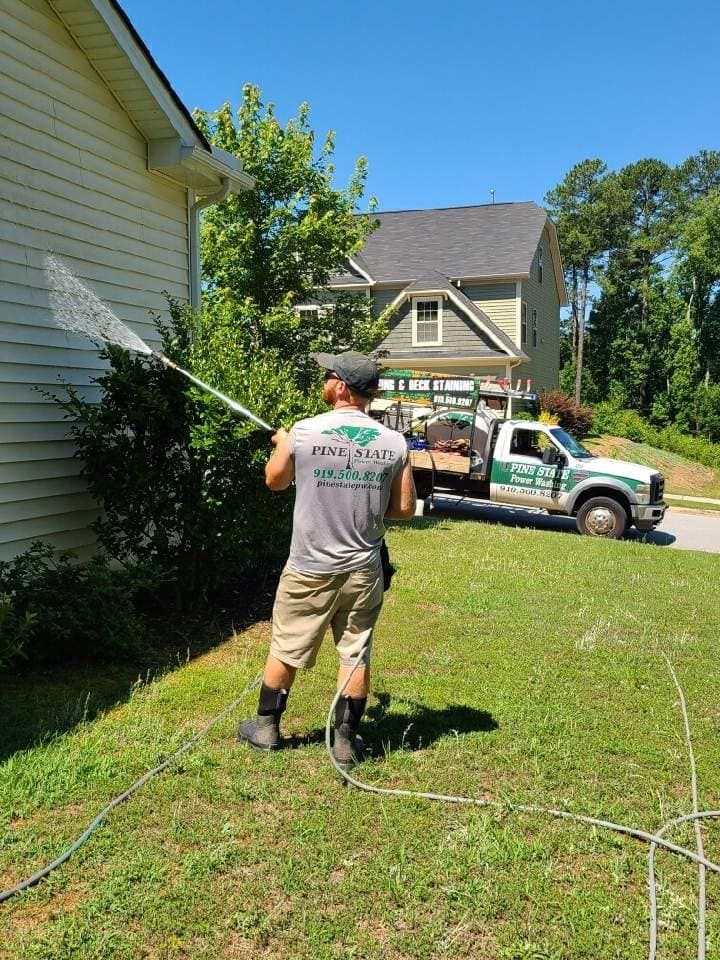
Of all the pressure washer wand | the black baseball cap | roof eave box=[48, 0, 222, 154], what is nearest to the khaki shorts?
the black baseball cap

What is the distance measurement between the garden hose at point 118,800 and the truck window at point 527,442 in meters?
9.41

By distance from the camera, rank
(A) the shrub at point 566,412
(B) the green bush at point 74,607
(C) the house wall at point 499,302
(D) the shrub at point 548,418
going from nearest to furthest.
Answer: (B) the green bush at point 74,607, (D) the shrub at point 548,418, (C) the house wall at point 499,302, (A) the shrub at point 566,412

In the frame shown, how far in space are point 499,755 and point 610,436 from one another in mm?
27230

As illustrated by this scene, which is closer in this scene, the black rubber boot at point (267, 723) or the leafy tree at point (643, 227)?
the black rubber boot at point (267, 723)

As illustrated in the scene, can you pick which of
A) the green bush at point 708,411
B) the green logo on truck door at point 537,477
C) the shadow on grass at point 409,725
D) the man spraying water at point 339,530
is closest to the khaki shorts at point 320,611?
the man spraying water at point 339,530

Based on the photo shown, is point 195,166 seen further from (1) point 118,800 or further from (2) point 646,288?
(2) point 646,288

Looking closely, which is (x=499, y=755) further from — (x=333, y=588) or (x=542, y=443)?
(x=542, y=443)

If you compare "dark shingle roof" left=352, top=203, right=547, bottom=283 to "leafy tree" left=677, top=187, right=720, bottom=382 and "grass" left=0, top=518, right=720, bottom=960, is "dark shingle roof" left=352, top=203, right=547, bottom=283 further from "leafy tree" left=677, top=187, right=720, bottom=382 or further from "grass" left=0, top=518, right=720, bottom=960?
"grass" left=0, top=518, right=720, bottom=960

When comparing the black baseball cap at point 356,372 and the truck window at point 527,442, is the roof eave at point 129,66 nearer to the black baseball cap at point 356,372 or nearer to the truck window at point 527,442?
the black baseball cap at point 356,372

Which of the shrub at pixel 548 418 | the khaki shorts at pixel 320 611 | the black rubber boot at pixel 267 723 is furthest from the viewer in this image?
the shrub at pixel 548 418

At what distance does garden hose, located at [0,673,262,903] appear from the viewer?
2863 millimetres

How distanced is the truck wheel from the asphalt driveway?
349mm

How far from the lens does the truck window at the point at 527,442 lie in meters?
13.4

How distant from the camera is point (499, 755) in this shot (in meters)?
4.06
